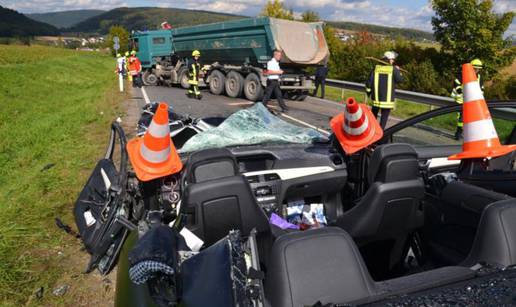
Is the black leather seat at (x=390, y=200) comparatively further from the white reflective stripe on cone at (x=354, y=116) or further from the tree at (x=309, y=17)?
the tree at (x=309, y=17)

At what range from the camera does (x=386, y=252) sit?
108 inches

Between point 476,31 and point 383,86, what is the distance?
→ 12902 millimetres

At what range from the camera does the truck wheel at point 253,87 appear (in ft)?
50.9

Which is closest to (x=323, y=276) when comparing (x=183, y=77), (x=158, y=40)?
(x=183, y=77)

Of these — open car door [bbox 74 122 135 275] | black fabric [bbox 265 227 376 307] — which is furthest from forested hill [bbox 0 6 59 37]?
black fabric [bbox 265 227 376 307]

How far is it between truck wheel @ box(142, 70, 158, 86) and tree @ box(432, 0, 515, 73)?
14147 millimetres

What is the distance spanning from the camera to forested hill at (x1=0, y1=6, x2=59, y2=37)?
10682cm

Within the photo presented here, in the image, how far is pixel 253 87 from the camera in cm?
1595

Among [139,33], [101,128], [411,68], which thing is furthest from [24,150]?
[411,68]

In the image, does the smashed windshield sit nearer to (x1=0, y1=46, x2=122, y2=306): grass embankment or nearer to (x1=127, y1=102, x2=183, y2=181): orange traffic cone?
(x1=127, y1=102, x2=183, y2=181): orange traffic cone

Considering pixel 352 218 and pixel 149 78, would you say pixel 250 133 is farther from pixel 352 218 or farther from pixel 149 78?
pixel 149 78

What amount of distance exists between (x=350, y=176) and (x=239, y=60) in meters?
13.9

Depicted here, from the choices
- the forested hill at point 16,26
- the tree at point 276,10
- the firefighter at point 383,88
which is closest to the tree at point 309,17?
the tree at point 276,10

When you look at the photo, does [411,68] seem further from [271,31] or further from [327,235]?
[327,235]
